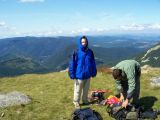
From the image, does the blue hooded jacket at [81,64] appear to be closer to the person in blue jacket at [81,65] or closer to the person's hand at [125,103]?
the person in blue jacket at [81,65]

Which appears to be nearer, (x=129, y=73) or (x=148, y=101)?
(x=129, y=73)

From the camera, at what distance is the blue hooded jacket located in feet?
58.5

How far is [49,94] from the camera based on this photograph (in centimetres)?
2409

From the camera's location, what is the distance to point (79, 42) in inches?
691

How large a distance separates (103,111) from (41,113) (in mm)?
3866

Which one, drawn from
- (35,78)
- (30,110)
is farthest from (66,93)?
(35,78)

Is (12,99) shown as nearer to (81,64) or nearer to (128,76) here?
(81,64)

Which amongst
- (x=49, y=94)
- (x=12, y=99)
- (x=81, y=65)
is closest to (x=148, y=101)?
(x=81, y=65)

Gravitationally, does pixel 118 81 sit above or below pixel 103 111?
above

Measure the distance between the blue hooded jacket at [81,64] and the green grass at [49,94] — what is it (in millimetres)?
2302

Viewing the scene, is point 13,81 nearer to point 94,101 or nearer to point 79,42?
point 94,101

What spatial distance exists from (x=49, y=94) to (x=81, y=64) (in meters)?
7.23

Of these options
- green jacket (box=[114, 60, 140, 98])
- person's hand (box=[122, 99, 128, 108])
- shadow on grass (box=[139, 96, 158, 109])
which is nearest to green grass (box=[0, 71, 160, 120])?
shadow on grass (box=[139, 96, 158, 109])

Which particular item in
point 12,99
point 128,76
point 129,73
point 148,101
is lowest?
point 148,101
